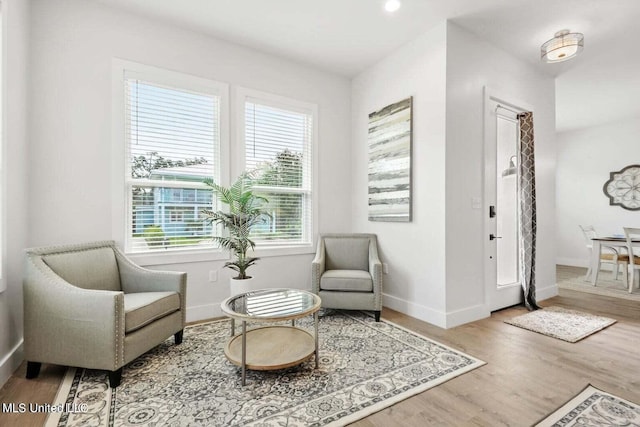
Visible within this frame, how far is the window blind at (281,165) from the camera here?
11.8ft

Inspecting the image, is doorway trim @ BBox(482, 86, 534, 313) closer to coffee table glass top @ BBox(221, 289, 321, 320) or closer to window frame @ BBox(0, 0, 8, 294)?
coffee table glass top @ BBox(221, 289, 321, 320)

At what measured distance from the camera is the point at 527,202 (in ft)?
12.3

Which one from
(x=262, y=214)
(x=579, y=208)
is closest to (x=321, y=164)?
(x=262, y=214)

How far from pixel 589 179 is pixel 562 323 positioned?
192 inches

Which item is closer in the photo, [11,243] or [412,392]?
[412,392]

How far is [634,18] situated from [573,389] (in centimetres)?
332

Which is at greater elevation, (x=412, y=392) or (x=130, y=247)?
(x=130, y=247)

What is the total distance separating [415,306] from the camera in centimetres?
330

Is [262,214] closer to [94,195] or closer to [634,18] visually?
[94,195]

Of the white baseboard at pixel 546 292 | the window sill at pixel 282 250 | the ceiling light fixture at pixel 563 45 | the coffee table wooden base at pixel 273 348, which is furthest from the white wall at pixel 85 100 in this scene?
the white baseboard at pixel 546 292

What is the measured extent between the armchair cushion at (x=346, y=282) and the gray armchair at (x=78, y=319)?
1505 mm

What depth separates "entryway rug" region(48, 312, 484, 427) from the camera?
1669 mm

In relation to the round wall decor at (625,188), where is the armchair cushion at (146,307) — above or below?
below

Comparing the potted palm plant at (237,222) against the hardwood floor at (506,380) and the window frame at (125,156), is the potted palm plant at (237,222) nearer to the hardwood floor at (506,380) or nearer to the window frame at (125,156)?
the window frame at (125,156)
